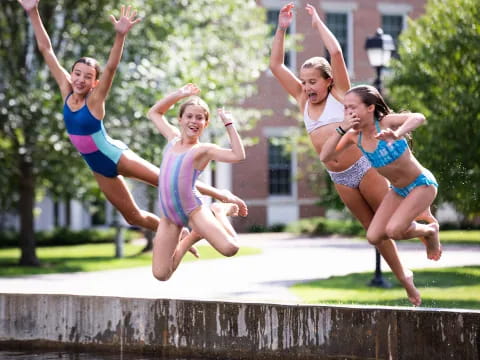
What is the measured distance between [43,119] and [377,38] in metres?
7.38

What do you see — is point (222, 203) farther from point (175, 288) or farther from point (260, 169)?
point (260, 169)

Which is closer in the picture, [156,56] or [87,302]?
[87,302]

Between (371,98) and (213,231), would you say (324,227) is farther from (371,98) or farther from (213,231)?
(371,98)

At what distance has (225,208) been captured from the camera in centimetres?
870

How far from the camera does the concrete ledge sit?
27.3ft

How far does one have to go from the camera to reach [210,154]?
825 centimetres

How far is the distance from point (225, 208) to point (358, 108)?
1676 mm

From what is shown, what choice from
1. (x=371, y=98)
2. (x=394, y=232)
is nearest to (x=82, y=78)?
(x=371, y=98)

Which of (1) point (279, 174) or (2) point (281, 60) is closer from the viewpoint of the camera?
(2) point (281, 60)

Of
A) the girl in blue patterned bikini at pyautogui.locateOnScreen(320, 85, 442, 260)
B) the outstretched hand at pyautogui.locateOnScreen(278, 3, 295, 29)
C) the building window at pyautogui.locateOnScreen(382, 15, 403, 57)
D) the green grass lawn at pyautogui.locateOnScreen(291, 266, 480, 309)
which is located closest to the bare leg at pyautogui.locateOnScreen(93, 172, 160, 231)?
the outstretched hand at pyautogui.locateOnScreen(278, 3, 295, 29)

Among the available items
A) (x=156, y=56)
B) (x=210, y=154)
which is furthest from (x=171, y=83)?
(x=210, y=154)

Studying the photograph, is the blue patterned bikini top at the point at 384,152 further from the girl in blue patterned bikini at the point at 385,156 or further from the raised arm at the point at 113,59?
the raised arm at the point at 113,59

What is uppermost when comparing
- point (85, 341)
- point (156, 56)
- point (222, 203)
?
point (156, 56)

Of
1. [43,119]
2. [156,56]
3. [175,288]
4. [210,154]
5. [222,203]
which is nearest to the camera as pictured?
[210,154]
